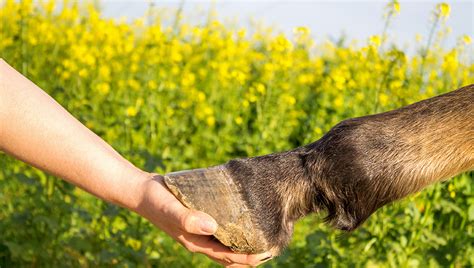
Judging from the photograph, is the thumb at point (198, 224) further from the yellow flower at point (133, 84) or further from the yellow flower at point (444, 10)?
the yellow flower at point (133, 84)

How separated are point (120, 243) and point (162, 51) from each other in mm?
2591

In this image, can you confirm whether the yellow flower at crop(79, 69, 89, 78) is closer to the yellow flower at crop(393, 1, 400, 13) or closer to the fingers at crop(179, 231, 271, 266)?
the yellow flower at crop(393, 1, 400, 13)

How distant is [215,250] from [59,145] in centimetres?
57

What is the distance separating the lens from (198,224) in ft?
8.45

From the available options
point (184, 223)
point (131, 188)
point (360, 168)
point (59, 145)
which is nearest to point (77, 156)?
point (59, 145)

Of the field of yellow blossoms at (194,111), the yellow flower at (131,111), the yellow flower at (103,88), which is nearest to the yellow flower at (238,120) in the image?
the field of yellow blossoms at (194,111)

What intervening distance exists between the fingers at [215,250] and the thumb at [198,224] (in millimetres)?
94

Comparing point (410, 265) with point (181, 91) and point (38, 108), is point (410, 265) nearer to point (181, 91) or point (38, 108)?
point (38, 108)

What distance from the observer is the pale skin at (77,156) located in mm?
2703

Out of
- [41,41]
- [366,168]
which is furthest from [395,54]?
[41,41]

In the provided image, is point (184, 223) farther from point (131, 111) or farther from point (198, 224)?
point (131, 111)

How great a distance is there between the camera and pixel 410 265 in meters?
3.86

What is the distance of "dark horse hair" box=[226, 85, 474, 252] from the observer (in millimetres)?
2680

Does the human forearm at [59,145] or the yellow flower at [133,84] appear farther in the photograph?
the yellow flower at [133,84]
